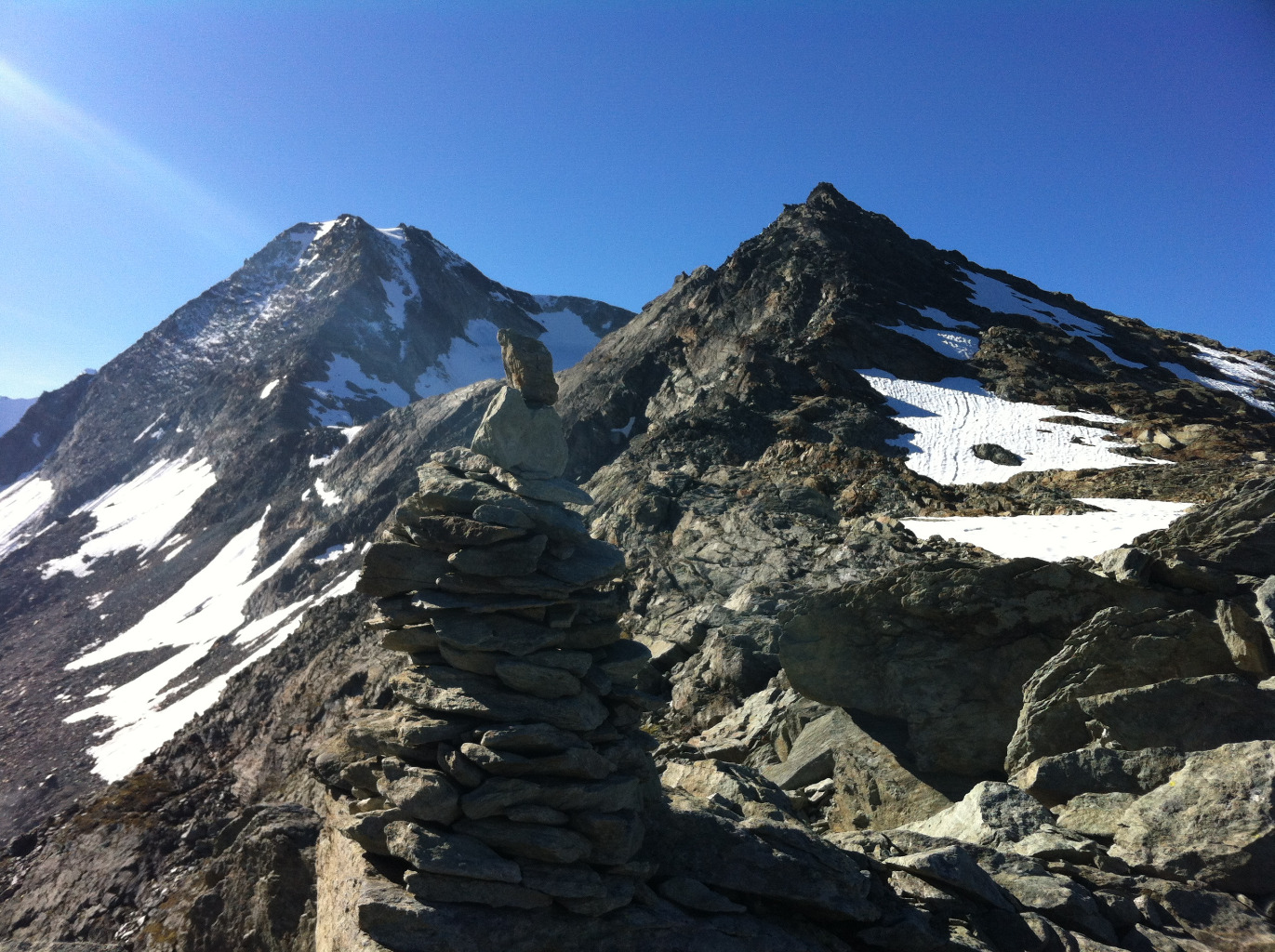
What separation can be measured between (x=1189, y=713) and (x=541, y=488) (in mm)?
9171

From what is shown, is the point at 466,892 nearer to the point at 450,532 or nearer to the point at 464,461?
the point at 450,532

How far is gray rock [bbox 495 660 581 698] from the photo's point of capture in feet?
26.4

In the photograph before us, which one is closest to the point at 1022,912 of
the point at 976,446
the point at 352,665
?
the point at 976,446

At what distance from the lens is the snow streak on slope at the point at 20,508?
107250mm

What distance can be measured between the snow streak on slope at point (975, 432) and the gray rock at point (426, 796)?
27219 millimetres

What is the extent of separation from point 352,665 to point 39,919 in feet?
44.9

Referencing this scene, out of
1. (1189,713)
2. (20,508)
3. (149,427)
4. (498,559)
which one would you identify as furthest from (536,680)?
(20,508)

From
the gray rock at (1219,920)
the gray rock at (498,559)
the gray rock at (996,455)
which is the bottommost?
the gray rock at (1219,920)

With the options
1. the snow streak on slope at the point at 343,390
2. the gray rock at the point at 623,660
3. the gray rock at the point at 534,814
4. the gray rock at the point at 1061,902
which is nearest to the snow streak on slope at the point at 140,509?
the snow streak on slope at the point at 343,390

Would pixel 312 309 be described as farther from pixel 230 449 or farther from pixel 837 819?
pixel 837 819

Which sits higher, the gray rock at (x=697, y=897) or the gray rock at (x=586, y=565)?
the gray rock at (x=586, y=565)

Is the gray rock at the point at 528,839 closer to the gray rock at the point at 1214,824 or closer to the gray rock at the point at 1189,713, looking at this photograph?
the gray rock at the point at 1214,824

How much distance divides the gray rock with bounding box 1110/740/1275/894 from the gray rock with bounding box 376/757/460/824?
7563 mm

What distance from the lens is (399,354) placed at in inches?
4756
